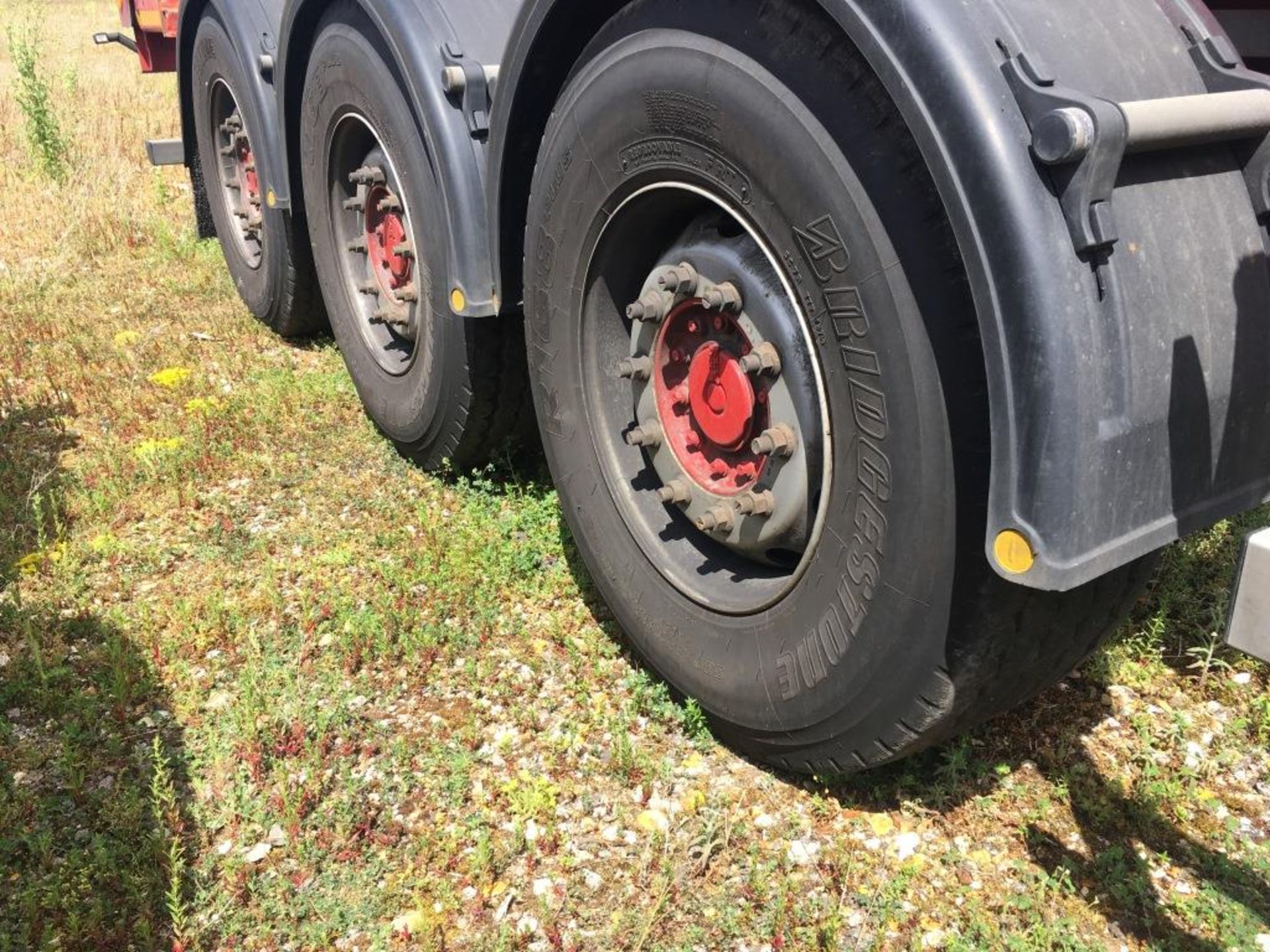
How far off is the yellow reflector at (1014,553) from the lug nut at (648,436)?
950 mm

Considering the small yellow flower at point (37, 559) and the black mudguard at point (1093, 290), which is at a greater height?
the black mudguard at point (1093, 290)

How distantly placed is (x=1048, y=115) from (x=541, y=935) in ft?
5.20

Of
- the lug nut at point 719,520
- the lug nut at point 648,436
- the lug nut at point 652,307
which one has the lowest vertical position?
the lug nut at point 719,520

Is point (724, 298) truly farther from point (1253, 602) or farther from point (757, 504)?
point (1253, 602)

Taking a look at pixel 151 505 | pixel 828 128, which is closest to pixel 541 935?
pixel 828 128

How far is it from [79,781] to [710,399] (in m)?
1.60

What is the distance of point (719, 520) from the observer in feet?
7.02

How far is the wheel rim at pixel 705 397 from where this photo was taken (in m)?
1.95

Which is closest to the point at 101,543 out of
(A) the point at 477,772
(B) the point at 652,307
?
(A) the point at 477,772

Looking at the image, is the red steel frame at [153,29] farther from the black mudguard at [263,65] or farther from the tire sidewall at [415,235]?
the tire sidewall at [415,235]

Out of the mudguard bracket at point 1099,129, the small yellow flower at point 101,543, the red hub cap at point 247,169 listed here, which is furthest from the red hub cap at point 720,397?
the red hub cap at point 247,169

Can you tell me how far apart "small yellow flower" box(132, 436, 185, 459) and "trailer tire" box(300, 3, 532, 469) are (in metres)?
0.70

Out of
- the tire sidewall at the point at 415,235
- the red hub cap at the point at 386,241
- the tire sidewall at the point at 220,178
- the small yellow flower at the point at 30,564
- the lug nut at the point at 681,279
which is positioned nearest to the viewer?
the lug nut at the point at 681,279

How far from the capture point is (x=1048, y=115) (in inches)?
51.7
